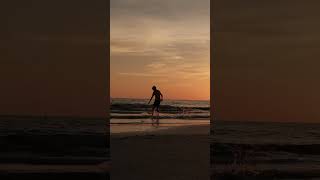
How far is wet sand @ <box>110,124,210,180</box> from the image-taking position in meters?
5.93

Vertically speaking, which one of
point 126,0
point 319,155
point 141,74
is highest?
point 126,0

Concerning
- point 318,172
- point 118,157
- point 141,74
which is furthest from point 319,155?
point 141,74

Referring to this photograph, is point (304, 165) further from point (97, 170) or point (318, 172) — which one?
point (97, 170)

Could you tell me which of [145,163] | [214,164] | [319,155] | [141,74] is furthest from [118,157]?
[141,74]

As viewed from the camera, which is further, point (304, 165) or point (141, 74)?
point (141, 74)

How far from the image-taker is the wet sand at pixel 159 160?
593 cm

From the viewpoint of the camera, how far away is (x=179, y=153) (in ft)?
27.2

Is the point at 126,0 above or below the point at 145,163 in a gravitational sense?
above

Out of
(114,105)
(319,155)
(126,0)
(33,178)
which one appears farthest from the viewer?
(114,105)

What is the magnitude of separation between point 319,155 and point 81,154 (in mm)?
5104

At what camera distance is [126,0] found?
11.8 metres

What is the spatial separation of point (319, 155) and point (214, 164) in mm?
3423

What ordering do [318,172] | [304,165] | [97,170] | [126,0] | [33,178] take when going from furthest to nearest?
[126,0] < [304,165] < [318,172] < [97,170] < [33,178]

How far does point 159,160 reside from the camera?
7266 mm
